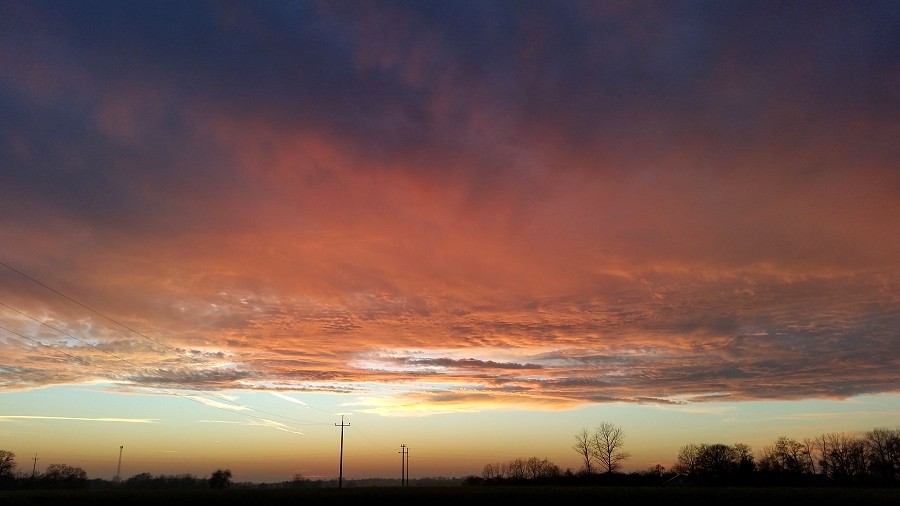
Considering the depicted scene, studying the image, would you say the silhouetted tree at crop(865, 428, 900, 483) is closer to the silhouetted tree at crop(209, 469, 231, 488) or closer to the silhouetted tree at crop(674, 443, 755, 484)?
the silhouetted tree at crop(674, 443, 755, 484)

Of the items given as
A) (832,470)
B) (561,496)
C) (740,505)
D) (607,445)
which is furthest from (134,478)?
(832,470)

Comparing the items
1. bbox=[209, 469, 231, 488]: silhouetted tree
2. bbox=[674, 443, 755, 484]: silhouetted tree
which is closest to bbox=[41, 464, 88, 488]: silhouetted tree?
bbox=[209, 469, 231, 488]: silhouetted tree

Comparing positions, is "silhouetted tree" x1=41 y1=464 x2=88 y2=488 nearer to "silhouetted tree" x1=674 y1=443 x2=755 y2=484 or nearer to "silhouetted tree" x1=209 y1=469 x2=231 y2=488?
"silhouetted tree" x1=209 y1=469 x2=231 y2=488

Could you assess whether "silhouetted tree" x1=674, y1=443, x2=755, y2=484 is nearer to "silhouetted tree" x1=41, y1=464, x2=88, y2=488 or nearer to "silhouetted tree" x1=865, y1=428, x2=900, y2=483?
"silhouetted tree" x1=865, y1=428, x2=900, y2=483

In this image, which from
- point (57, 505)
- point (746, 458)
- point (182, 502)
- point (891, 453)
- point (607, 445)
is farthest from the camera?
point (607, 445)

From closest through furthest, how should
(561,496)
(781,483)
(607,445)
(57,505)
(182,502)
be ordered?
(57,505) → (182,502) → (561,496) → (781,483) → (607,445)

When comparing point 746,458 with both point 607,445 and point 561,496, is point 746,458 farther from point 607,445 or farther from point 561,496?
point 561,496

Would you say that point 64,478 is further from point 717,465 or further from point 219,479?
point 717,465

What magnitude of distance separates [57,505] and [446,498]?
43.1 meters

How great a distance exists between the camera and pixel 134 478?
619 ft

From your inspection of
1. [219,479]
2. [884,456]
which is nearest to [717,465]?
[884,456]

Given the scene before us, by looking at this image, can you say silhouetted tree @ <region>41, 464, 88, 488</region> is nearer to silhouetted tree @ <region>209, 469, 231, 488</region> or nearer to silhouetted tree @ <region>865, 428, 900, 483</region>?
silhouetted tree @ <region>209, 469, 231, 488</region>

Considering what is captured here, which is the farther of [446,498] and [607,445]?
[607,445]

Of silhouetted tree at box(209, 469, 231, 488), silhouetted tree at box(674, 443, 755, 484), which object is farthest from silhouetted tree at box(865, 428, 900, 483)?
silhouetted tree at box(209, 469, 231, 488)
